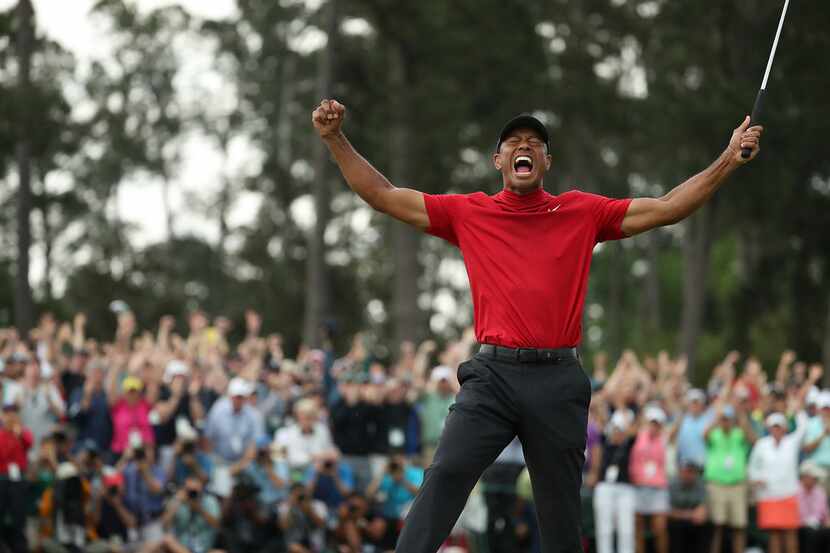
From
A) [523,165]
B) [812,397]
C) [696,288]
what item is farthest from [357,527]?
[696,288]

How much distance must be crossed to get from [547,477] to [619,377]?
13408mm

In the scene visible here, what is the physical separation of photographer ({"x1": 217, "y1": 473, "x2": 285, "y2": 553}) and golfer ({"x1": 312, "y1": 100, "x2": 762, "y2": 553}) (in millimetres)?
10130

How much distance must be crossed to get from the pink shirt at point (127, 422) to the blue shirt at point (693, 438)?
6451mm

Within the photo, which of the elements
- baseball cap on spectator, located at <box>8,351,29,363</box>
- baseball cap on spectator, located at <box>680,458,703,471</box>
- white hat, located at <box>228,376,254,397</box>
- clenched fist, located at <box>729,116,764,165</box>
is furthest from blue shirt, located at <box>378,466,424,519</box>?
clenched fist, located at <box>729,116,764,165</box>

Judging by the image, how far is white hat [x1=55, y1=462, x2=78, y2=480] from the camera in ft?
53.7

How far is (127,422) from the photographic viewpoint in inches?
666

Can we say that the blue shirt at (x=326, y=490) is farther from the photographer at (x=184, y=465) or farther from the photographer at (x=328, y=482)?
the photographer at (x=184, y=465)

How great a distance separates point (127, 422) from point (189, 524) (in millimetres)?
1293

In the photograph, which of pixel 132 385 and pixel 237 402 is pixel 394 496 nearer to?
pixel 237 402

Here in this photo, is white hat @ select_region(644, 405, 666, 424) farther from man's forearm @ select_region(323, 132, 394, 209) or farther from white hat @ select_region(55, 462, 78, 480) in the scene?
man's forearm @ select_region(323, 132, 394, 209)

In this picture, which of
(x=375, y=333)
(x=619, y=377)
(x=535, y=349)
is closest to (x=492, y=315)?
(x=535, y=349)

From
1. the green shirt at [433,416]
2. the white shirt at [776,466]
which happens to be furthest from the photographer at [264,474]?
the white shirt at [776,466]

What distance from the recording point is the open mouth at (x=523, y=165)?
702cm

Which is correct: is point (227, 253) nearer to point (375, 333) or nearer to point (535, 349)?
point (375, 333)
